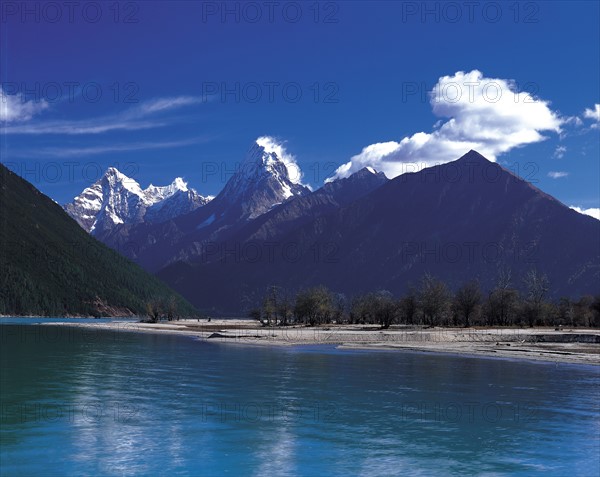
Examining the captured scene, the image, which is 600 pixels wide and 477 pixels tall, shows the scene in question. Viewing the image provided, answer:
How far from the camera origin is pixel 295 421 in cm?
3684

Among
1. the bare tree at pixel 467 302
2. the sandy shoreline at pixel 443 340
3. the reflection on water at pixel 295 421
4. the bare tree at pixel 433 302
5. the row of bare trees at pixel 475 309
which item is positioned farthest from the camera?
the bare tree at pixel 467 302

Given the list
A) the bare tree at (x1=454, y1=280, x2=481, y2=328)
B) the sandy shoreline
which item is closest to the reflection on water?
the sandy shoreline

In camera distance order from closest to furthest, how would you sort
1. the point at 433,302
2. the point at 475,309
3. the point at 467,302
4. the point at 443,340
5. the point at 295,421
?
the point at 295,421 < the point at 443,340 < the point at 433,302 < the point at 467,302 < the point at 475,309

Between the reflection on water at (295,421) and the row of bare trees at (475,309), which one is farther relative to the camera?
the row of bare trees at (475,309)

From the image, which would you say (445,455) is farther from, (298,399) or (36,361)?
(36,361)

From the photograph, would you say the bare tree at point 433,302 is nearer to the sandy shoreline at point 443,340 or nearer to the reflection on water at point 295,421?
the sandy shoreline at point 443,340

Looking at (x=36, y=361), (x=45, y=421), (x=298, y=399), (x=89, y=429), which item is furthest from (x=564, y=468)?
(x=36, y=361)

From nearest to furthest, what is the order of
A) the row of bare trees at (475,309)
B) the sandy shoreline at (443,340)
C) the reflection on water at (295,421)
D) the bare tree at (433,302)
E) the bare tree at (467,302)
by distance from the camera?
1. the reflection on water at (295,421)
2. the sandy shoreline at (443,340)
3. the bare tree at (433,302)
4. the row of bare trees at (475,309)
5. the bare tree at (467,302)

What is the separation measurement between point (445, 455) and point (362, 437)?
16.5 feet

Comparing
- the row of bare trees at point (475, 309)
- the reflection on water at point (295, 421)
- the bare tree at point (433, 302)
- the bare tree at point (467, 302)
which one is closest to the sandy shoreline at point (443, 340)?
the reflection on water at point (295, 421)

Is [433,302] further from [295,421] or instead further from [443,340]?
[295,421]

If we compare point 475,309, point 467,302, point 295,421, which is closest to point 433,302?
point 467,302

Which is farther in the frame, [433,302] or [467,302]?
[467,302]

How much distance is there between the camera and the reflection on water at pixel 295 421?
2775 centimetres
